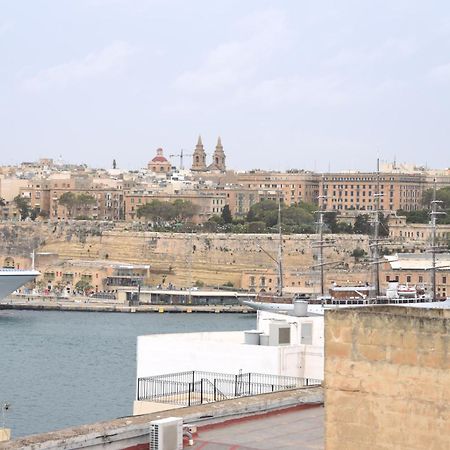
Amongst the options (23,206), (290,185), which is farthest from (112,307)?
(290,185)

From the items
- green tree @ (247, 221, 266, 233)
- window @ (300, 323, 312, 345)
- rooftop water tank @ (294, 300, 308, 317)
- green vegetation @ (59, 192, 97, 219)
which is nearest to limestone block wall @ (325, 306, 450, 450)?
window @ (300, 323, 312, 345)

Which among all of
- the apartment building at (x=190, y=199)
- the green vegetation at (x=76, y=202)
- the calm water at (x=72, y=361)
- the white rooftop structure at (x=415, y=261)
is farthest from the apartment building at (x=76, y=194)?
the calm water at (x=72, y=361)

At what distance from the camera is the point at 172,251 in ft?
228

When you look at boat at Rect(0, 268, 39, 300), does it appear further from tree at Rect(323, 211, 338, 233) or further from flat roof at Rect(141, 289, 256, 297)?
tree at Rect(323, 211, 338, 233)

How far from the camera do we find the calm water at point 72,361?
2466cm

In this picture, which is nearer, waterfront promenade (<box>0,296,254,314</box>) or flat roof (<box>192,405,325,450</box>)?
flat roof (<box>192,405,325,450</box>)

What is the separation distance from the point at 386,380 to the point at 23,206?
77425 mm

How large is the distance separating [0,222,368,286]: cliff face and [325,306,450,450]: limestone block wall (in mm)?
58622

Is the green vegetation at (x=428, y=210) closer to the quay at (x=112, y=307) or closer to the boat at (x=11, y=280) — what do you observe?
the quay at (x=112, y=307)

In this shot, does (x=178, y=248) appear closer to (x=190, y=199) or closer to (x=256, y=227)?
(x=256, y=227)

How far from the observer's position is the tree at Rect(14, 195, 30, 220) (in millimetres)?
81875

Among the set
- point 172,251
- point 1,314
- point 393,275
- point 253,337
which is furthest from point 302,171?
point 253,337

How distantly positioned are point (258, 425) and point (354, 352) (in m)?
2.43

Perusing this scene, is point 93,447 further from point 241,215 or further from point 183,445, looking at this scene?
point 241,215
